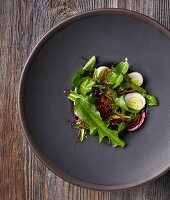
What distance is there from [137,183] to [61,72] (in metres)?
0.38

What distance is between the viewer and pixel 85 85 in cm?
125

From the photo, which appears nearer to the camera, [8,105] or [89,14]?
[89,14]

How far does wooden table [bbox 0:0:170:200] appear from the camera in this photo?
1344mm

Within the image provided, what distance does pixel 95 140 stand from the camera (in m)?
1.26

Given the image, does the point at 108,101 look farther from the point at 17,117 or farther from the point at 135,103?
the point at 17,117

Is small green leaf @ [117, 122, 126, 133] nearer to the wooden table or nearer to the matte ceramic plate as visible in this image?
the matte ceramic plate

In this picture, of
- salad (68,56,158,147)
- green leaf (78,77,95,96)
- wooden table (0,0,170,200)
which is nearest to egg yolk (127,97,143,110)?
salad (68,56,158,147)

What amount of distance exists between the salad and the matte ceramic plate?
2 cm

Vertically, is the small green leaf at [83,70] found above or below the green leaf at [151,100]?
above

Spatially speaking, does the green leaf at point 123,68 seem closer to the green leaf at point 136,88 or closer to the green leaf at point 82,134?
the green leaf at point 136,88

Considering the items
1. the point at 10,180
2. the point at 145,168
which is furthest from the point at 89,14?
the point at 10,180

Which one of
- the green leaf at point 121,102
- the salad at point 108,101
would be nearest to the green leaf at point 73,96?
the salad at point 108,101

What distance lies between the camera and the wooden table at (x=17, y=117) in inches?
52.9

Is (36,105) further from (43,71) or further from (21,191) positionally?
(21,191)
